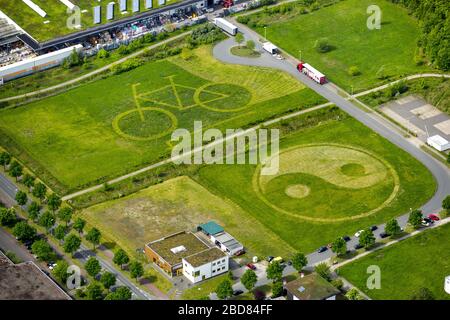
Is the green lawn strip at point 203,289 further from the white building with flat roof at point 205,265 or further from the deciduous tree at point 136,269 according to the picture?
the deciduous tree at point 136,269

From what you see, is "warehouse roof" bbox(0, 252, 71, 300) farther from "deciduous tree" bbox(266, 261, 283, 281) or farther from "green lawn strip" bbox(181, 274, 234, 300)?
"deciduous tree" bbox(266, 261, 283, 281)

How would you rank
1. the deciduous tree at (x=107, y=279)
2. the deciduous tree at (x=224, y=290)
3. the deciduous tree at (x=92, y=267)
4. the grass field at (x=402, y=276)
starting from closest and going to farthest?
the deciduous tree at (x=224, y=290) < the deciduous tree at (x=107, y=279) < the grass field at (x=402, y=276) < the deciduous tree at (x=92, y=267)

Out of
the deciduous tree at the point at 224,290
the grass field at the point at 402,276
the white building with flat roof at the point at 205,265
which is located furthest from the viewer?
the white building with flat roof at the point at 205,265

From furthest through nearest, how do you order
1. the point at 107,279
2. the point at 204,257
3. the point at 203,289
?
the point at 204,257
the point at 203,289
the point at 107,279

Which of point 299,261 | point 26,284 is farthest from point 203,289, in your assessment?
point 26,284

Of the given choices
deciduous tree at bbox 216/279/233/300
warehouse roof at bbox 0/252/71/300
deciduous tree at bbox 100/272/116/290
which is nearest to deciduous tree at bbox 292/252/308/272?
deciduous tree at bbox 216/279/233/300

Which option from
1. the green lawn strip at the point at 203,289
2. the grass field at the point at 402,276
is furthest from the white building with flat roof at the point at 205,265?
the grass field at the point at 402,276

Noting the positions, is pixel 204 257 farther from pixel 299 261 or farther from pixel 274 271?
pixel 299 261
